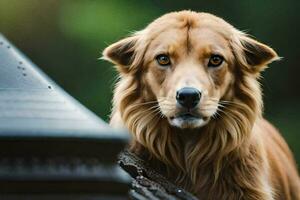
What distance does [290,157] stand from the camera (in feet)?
24.3

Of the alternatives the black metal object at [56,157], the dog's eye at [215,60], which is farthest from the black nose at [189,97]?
the black metal object at [56,157]

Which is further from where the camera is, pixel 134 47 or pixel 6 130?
pixel 134 47

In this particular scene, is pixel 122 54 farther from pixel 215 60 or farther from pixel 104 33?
pixel 104 33

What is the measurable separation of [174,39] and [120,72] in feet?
1.67

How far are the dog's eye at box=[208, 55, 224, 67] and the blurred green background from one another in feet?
30.0

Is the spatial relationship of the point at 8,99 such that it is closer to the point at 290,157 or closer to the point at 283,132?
the point at 290,157

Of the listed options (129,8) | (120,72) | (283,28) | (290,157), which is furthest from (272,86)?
(120,72)

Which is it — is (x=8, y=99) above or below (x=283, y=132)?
above

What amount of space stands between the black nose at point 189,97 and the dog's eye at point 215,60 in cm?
40

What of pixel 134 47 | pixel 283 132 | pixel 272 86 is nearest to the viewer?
pixel 134 47

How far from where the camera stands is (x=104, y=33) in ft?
48.6

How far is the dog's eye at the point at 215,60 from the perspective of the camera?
5195 millimetres

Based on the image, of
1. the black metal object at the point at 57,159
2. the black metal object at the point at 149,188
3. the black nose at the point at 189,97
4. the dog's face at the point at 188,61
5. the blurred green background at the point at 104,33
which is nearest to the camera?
the black metal object at the point at 57,159

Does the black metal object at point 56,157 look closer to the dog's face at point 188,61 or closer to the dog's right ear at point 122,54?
the dog's face at point 188,61
